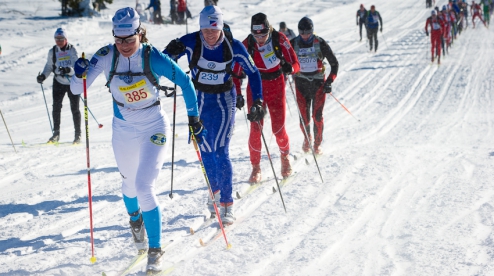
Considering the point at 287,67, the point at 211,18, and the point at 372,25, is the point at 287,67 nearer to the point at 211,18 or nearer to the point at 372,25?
the point at 211,18

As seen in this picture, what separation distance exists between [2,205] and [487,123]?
371 inches

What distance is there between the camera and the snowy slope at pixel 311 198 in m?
4.50

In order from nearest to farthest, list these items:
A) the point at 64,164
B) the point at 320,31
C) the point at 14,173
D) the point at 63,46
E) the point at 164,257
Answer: the point at 164,257, the point at 14,173, the point at 64,164, the point at 63,46, the point at 320,31

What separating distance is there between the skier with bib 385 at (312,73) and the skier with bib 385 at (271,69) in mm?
956

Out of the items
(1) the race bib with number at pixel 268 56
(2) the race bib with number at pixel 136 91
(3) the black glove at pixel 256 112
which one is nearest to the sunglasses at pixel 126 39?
(2) the race bib with number at pixel 136 91

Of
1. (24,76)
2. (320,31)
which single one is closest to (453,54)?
(320,31)

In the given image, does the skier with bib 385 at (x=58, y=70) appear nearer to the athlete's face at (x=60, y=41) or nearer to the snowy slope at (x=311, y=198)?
the athlete's face at (x=60, y=41)

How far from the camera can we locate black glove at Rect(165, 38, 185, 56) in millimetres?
5219

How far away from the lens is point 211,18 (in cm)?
509

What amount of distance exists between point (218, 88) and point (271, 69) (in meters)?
1.66

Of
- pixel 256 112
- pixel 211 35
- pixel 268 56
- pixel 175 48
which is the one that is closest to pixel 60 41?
pixel 268 56

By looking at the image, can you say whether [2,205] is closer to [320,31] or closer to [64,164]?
[64,164]

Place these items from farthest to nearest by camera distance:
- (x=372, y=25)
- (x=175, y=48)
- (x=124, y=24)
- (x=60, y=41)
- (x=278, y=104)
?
(x=372, y=25), (x=60, y=41), (x=278, y=104), (x=175, y=48), (x=124, y=24)

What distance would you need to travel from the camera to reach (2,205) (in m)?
6.32
